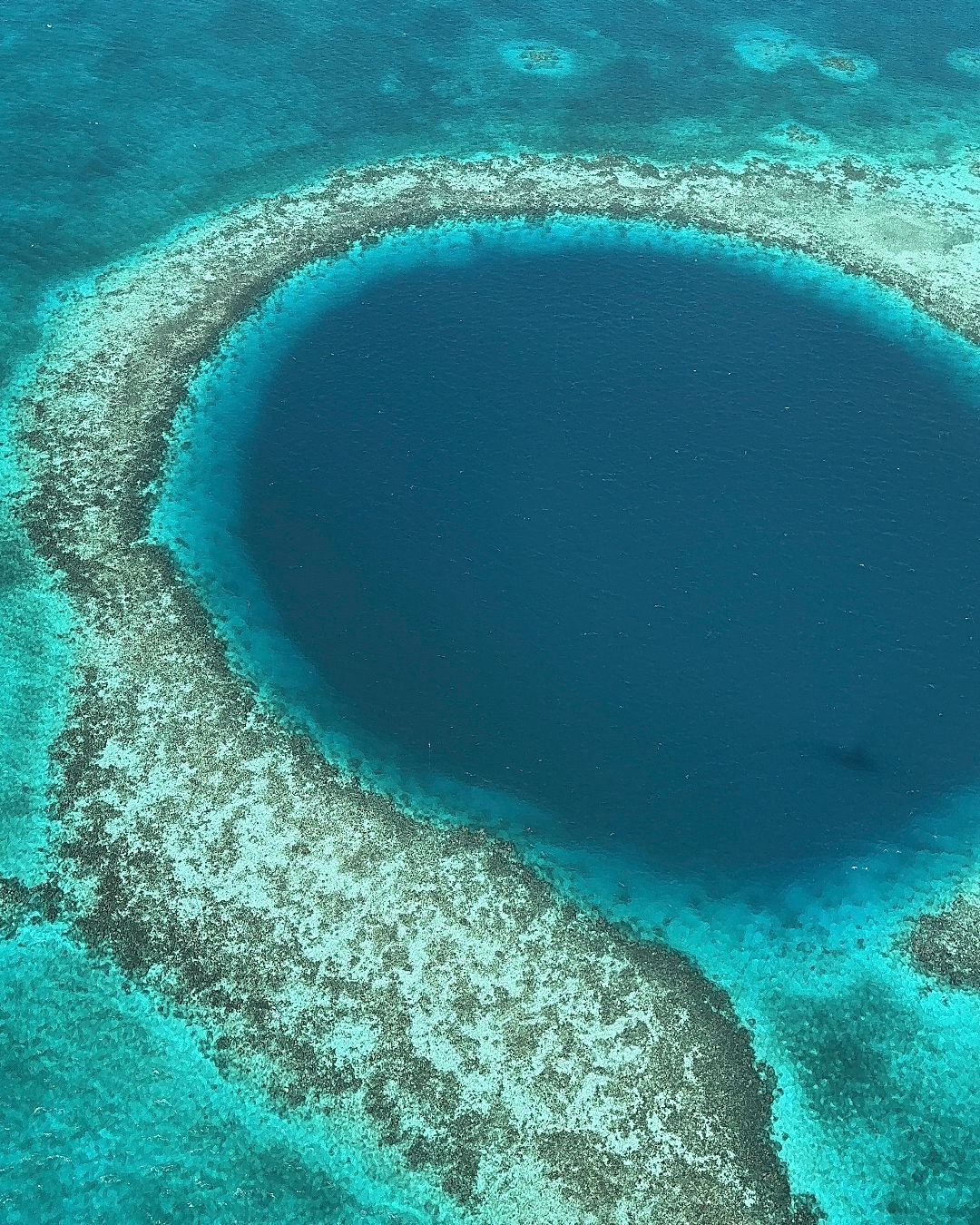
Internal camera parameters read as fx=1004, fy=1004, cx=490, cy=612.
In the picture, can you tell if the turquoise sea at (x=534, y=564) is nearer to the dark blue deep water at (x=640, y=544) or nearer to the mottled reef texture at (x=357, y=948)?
the dark blue deep water at (x=640, y=544)

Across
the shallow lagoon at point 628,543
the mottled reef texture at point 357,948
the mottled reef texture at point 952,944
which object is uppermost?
the shallow lagoon at point 628,543

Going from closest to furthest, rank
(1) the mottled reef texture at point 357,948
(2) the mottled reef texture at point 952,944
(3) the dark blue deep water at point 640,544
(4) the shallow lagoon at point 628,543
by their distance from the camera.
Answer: (1) the mottled reef texture at point 357,948 → (2) the mottled reef texture at point 952,944 → (4) the shallow lagoon at point 628,543 → (3) the dark blue deep water at point 640,544

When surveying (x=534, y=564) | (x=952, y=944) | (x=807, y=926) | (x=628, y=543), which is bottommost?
(x=807, y=926)

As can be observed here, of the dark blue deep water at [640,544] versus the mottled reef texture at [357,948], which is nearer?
the mottled reef texture at [357,948]

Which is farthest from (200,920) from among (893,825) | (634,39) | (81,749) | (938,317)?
(634,39)

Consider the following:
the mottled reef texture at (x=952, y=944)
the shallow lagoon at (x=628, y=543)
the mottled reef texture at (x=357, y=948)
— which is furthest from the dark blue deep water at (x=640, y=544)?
the mottled reef texture at (x=357, y=948)

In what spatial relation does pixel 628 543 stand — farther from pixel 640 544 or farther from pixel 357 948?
pixel 357 948

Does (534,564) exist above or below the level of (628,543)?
below

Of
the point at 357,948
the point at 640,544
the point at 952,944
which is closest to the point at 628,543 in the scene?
the point at 640,544
